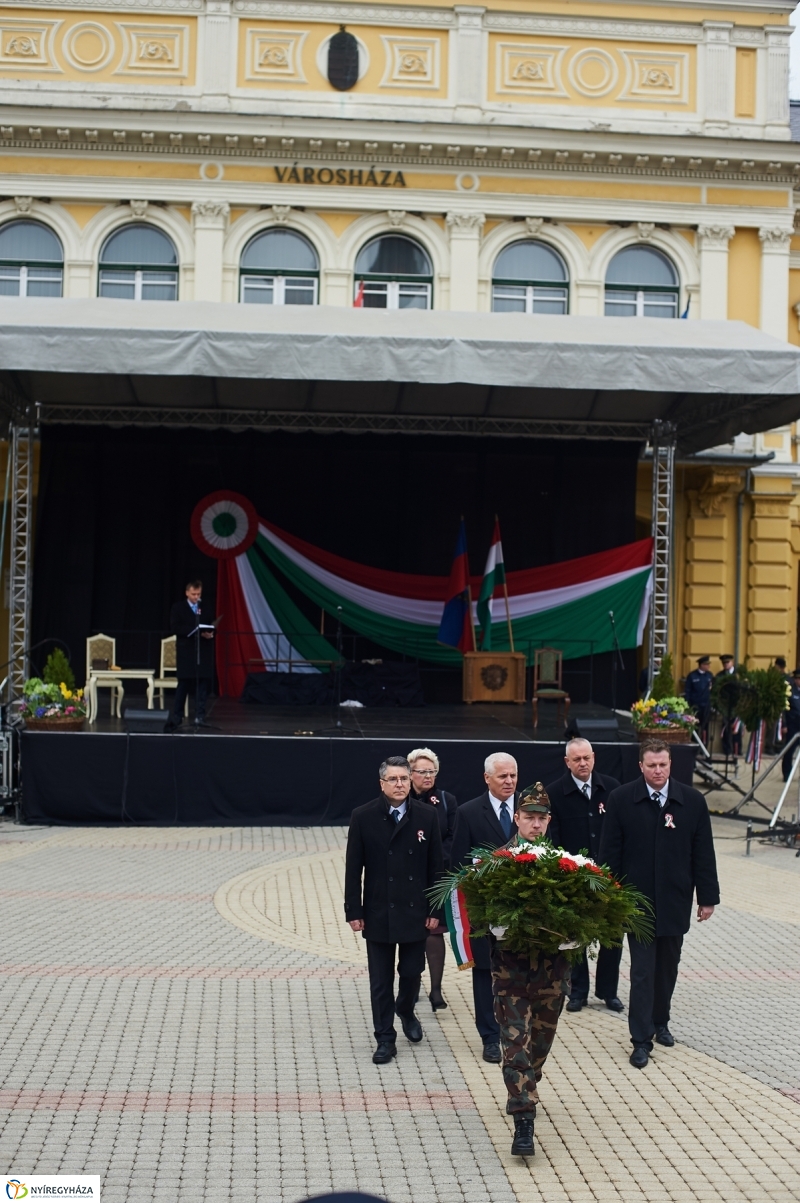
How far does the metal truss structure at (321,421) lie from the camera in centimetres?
1902

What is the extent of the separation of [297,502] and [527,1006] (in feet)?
53.6

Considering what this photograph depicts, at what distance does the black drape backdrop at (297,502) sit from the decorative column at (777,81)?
20.8ft

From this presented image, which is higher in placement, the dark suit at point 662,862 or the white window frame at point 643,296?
the white window frame at point 643,296

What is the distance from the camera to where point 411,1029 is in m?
7.74

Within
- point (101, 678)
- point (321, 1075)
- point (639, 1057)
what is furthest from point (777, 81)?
point (321, 1075)

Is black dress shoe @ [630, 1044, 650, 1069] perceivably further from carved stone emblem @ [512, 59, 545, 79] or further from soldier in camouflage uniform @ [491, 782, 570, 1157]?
carved stone emblem @ [512, 59, 545, 79]

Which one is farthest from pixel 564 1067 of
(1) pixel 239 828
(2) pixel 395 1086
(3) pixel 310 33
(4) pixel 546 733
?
(3) pixel 310 33

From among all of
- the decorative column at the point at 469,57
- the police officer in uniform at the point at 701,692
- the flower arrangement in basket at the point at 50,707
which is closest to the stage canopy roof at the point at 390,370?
the police officer in uniform at the point at 701,692

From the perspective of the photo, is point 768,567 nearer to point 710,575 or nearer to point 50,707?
point 710,575

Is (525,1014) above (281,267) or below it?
below

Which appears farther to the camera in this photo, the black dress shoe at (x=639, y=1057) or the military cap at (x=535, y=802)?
the black dress shoe at (x=639, y=1057)

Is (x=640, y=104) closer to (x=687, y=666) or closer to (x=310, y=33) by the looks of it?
(x=310, y=33)

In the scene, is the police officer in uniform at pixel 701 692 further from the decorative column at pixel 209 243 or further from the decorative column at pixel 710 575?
the decorative column at pixel 209 243

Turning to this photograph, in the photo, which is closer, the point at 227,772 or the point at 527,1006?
the point at 527,1006
